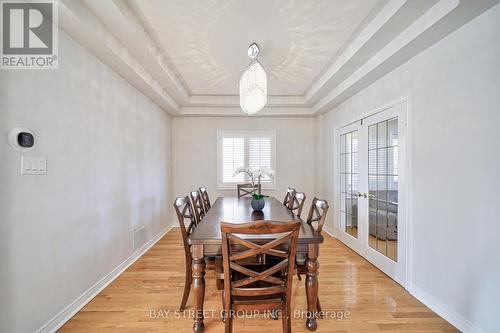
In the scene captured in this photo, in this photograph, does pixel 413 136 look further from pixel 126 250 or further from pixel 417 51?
pixel 126 250

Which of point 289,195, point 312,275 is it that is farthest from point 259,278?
point 289,195

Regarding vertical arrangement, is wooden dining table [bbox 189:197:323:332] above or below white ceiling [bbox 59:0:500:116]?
below

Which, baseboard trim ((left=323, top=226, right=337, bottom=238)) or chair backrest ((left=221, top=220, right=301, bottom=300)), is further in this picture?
baseboard trim ((left=323, top=226, right=337, bottom=238))

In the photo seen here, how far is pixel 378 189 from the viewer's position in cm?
289

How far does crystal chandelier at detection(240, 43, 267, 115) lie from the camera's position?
8.40 feet

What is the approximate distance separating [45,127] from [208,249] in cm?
160

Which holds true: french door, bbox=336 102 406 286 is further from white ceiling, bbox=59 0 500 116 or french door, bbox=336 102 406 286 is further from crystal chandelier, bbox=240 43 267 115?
crystal chandelier, bbox=240 43 267 115

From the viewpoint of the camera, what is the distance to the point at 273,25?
87.6 inches

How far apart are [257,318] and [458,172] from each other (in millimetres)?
2098

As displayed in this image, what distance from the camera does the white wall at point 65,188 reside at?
1479 millimetres

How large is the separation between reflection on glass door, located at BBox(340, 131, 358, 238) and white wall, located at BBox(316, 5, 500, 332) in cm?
112

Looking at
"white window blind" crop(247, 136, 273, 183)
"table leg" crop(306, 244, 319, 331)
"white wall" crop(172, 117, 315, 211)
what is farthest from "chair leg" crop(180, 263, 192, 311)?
"white window blind" crop(247, 136, 273, 183)

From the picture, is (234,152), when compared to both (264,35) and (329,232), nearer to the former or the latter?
(329,232)

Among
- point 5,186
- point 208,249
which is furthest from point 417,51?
point 5,186
